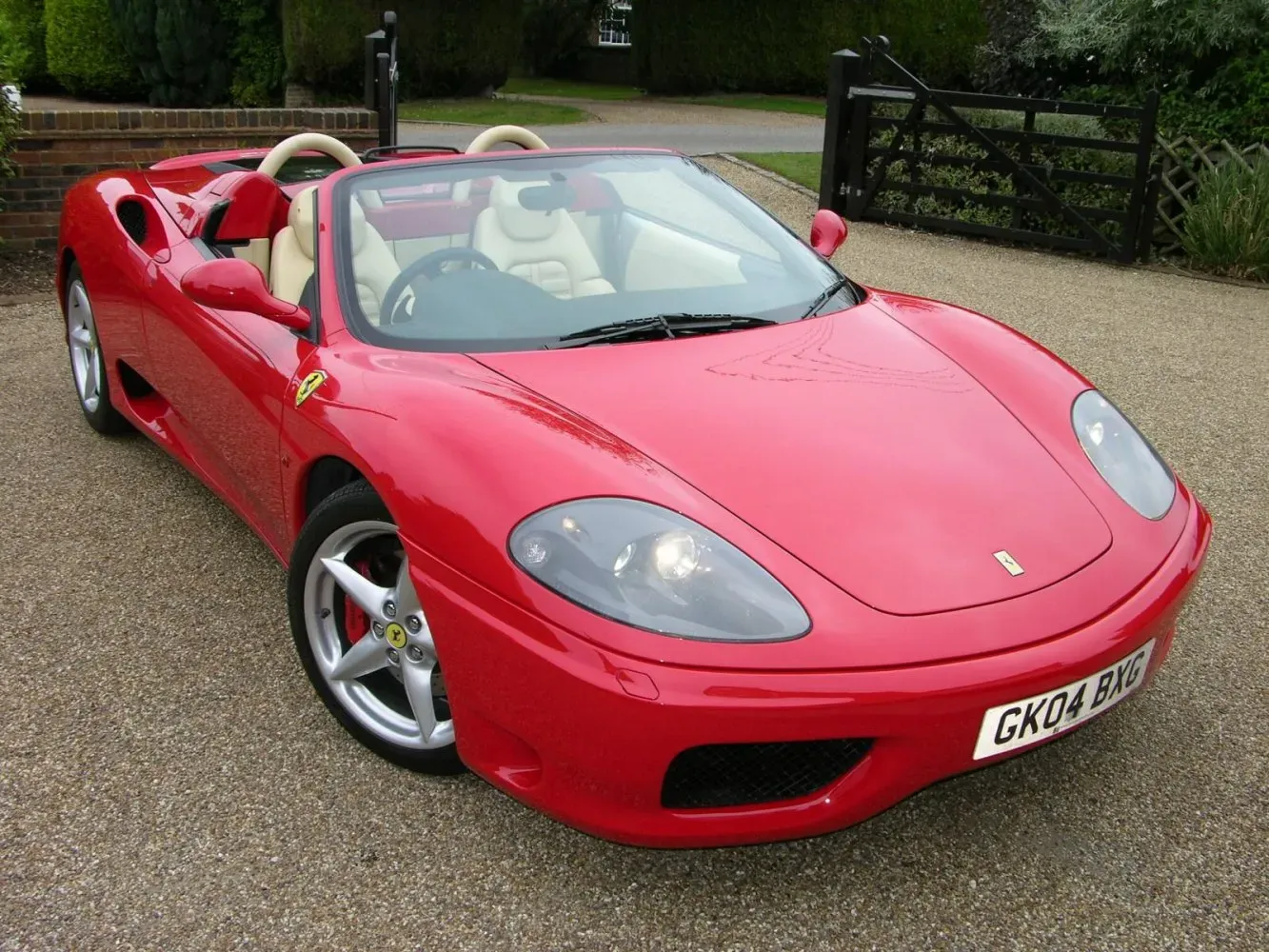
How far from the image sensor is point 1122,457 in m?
2.68

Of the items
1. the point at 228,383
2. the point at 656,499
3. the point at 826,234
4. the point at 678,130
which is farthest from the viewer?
the point at 678,130

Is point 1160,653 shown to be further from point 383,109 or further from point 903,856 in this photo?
point 383,109

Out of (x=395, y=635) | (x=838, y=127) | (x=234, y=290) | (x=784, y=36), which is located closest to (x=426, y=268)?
(x=234, y=290)

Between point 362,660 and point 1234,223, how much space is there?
309 inches

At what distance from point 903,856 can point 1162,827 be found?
21.9 inches

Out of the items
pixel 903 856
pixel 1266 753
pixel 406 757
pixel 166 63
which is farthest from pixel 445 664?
pixel 166 63

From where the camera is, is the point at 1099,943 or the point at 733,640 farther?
the point at 1099,943

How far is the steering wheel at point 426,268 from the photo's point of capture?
2.85 m

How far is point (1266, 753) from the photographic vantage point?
2.70 metres

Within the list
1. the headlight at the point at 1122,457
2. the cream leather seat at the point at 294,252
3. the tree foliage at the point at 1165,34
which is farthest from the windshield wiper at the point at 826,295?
the tree foliage at the point at 1165,34

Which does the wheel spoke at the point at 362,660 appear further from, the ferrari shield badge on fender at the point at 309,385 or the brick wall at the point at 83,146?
the brick wall at the point at 83,146

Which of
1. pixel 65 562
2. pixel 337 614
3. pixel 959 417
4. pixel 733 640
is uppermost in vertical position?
pixel 959 417

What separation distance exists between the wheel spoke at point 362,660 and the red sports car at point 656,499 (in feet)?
0.04

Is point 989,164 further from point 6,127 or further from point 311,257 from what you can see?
point 311,257
